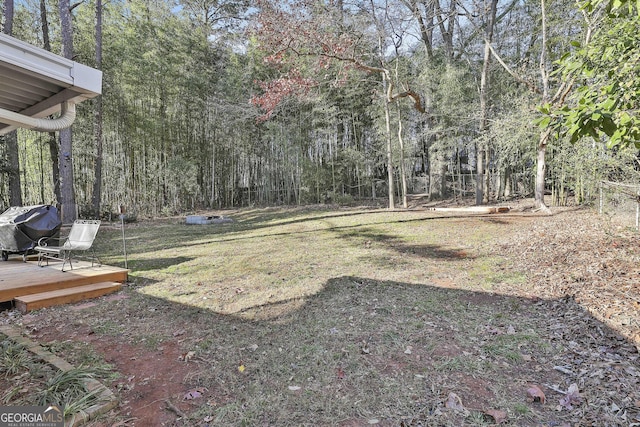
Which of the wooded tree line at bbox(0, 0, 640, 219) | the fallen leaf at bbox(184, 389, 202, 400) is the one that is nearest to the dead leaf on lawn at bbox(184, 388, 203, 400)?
the fallen leaf at bbox(184, 389, 202, 400)

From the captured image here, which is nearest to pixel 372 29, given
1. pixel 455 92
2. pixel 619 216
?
pixel 455 92

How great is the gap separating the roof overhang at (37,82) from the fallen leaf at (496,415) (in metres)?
2.65

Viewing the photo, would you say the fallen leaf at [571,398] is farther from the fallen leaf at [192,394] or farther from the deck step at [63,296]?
the deck step at [63,296]

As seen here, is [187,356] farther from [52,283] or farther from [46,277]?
[46,277]

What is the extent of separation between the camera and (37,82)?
2.08 metres

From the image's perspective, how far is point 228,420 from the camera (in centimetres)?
140

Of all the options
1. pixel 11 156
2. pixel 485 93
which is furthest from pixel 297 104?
pixel 11 156

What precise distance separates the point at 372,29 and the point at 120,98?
672 cm

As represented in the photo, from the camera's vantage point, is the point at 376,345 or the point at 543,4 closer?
the point at 376,345

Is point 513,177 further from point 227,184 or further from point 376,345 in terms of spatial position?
point 376,345

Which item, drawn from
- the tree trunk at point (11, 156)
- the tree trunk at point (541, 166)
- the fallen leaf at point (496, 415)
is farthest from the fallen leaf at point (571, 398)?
the tree trunk at point (11, 156)

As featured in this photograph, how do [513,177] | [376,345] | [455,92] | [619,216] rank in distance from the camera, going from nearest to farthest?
[376,345] < [619,216] < [455,92] < [513,177]

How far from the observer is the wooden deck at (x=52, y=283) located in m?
2.74

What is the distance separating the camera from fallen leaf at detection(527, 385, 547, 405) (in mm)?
1497
